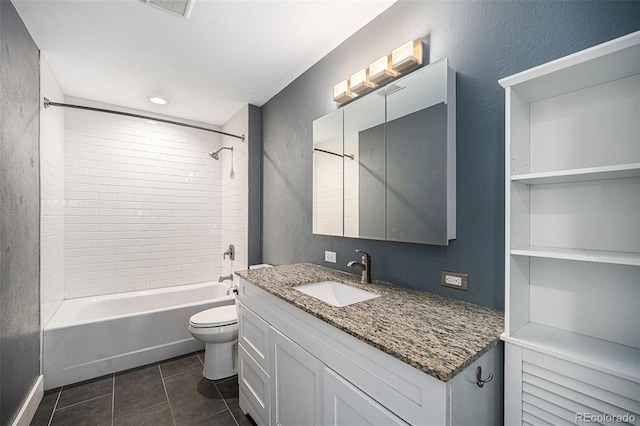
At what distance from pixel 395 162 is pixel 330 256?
0.93 metres

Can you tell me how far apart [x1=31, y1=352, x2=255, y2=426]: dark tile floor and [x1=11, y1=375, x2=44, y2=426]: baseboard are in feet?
0.16

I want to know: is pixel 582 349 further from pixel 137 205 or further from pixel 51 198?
pixel 137 205

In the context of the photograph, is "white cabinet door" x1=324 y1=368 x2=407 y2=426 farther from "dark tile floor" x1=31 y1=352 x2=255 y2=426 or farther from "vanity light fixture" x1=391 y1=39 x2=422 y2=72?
"vanity light fixture" x1=391 y1=39 x2=422 y2=72

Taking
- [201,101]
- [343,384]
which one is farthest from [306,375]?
[201,101]

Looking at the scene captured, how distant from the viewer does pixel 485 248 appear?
4.23ft

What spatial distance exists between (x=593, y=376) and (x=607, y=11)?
3.94 feet

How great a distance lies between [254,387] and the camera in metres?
1.74

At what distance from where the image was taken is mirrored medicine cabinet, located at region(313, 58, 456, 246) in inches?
54.8

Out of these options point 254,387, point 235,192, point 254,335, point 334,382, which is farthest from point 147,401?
point 235,192

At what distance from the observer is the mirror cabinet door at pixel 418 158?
1.40 metres

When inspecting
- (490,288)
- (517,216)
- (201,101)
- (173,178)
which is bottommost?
(490,288)

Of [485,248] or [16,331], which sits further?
[16,331]

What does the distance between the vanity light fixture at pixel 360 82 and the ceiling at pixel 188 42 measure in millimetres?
366

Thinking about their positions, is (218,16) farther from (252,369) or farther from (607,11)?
(252,369)
